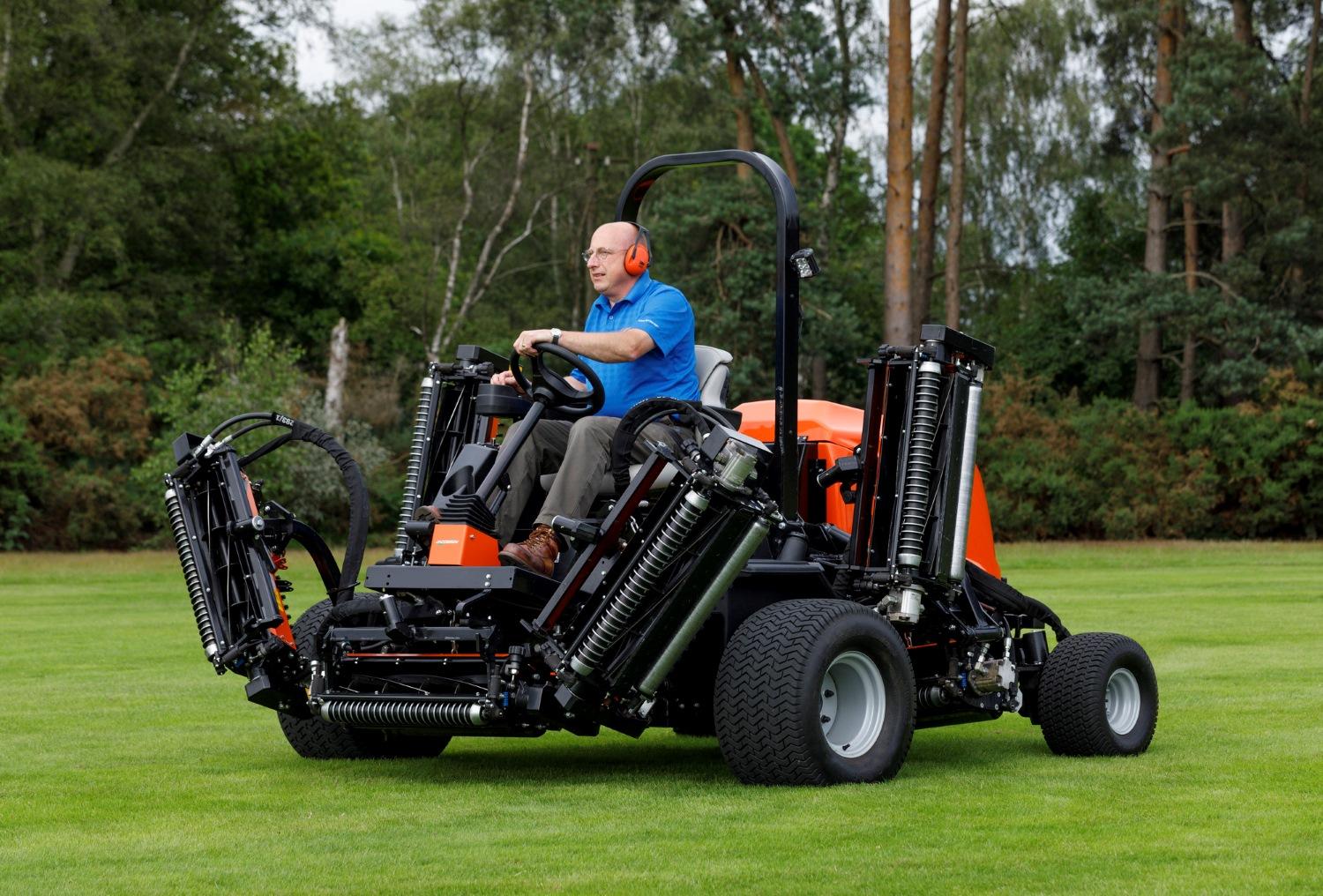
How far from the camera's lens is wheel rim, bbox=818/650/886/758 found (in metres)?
7.57

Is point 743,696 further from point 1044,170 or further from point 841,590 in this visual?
point 1044,170

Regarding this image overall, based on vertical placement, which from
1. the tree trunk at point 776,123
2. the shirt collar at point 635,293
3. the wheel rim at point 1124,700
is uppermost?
the tree trunk at point 776,123

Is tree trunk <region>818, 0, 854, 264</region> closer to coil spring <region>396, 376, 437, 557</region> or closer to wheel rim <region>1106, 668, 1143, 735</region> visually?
wheel rim <region>1106, 668, 1143, 735</region>

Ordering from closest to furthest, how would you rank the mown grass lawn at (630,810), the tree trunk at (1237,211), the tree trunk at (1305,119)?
the mown grass lawn at (630,810)
the tree trunk at (1305,119)
the tree trunk at (1237,211)

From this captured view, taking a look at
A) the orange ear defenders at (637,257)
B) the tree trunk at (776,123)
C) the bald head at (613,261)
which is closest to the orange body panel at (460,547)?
the bald head at (613,261)

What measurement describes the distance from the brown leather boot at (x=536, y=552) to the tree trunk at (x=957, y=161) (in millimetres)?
33972

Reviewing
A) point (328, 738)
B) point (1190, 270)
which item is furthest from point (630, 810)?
point (1190, 270)

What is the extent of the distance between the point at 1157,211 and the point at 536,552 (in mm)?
40032

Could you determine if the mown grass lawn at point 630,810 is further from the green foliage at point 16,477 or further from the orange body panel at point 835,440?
the green foliage at point 16,477

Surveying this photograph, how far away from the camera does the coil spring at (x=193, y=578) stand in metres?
7.90

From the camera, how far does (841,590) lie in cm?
823

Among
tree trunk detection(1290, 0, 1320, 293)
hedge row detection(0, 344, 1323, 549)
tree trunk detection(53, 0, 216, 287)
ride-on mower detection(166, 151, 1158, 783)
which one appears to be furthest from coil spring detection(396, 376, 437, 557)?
tree trunk detection(53, 0, 216, 287)

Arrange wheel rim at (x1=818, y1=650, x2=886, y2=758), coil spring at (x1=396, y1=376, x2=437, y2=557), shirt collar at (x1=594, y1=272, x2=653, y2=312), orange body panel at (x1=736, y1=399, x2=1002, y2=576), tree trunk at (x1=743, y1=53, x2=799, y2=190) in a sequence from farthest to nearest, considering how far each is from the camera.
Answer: tree trunk at (x1=743, y1=53, x2=799, y2=190) < orange body panel at (x1=736, y1=399, x2=1002, y2=576) < coil spring at (x1=396, y1=376, x2=437, y2=557) < shirt collar at (x1=594, y1=272, x2=653, y2=312) < wheel rim at (x1=818, y1=650, x2=886, y2=758)

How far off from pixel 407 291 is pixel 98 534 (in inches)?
515
